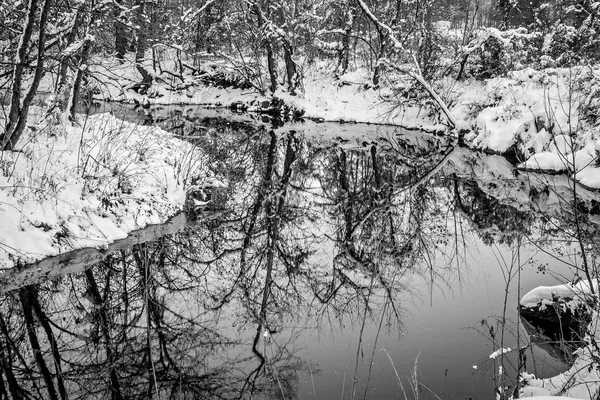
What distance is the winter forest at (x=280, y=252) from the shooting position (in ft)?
13.0

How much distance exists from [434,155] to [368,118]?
6.69 m

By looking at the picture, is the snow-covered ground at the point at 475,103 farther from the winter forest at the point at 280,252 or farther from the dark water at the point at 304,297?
the dark water at the point at 304,297

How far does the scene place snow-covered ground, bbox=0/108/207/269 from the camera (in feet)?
18.5

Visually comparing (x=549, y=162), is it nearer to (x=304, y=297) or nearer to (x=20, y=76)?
(x=304, y=297)

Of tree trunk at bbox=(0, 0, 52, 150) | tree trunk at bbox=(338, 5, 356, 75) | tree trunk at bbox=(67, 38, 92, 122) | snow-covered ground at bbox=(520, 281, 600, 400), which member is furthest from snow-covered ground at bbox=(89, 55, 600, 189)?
snow-covered ground at bbox=(520, 281, 600, 400)

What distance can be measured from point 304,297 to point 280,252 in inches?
51.7

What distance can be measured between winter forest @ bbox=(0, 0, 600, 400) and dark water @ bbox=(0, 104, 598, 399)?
0.03 meters

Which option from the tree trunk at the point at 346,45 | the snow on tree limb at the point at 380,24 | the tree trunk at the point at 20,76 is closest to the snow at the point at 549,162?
the snow on tree limb at the point at 380,24

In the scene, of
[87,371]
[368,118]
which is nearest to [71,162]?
[87,371]

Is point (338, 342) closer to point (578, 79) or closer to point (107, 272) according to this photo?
point (107, 272)

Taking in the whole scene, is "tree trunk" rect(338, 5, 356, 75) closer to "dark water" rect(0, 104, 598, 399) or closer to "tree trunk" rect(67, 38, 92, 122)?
"dark water" rect(0, 104, 598, 399)

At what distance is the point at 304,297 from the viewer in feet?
18.7

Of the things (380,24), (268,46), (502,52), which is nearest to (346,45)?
(268,46)

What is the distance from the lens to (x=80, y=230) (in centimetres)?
612
